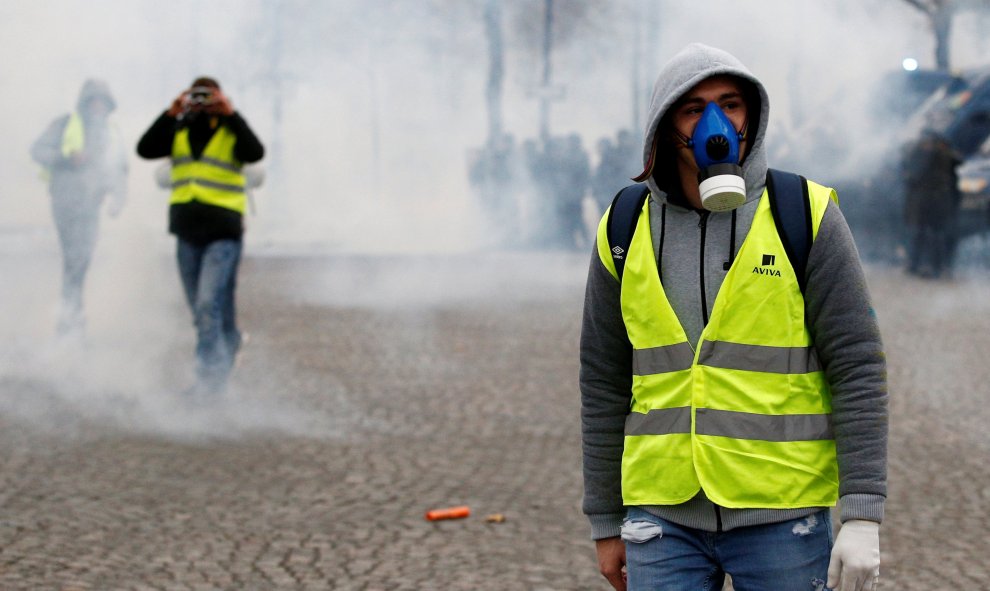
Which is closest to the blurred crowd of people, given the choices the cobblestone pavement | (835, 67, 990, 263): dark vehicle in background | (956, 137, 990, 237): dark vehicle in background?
(835, 67, 990, 263): dark vehicle in background

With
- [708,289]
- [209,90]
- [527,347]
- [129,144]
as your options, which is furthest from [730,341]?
[129,144]

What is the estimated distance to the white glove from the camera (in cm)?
214

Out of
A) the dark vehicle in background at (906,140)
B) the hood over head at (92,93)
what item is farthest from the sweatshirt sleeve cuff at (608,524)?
the dark vehicle in background at (906,140)

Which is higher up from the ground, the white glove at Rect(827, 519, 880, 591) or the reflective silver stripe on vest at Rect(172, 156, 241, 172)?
the reflective silver stripe on vest at Rect(172, 156, 241, 172)

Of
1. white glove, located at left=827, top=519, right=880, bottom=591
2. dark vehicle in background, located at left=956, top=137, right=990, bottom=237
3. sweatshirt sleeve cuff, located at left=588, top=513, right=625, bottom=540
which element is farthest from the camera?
dark vehicle in background, located at left=956, top=137, right=990, bottom=237

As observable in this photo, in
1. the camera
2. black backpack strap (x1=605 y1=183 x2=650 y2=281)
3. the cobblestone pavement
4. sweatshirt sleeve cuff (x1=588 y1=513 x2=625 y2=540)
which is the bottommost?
the cobblestone pavement

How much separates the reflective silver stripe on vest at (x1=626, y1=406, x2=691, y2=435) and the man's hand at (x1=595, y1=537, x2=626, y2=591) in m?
0.23

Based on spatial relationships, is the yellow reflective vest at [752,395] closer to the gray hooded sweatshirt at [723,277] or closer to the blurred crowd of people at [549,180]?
the gray hooded sweatshirt at [723,277]

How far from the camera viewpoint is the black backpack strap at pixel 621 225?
2330 millimetres

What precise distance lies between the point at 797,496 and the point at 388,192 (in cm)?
2151

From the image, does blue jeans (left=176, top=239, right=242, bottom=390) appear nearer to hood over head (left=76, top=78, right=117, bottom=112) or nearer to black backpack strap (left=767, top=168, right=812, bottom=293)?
hood over head (left=76, top=78, right=117, bottom=112)

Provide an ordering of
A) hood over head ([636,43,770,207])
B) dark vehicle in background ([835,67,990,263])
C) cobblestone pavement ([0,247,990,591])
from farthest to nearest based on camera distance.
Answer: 1. dark vehicle in background ([835,67,990,263])
2. cobblestone pavement ([0,247,990,591])
3. hood over head ([636,43,770,207])

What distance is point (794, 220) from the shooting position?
2.21 m

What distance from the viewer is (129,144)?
41.4 feet
